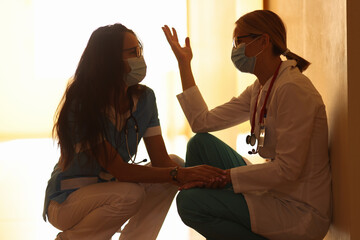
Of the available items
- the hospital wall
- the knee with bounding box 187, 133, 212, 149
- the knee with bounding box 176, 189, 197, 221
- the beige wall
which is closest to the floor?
the knee with bounding box 187, 133, 212, 149

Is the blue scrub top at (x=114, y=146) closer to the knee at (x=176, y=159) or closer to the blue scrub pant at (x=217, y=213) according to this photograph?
the knee at (x=176, y=159)

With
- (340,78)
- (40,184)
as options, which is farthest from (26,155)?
(340,78)

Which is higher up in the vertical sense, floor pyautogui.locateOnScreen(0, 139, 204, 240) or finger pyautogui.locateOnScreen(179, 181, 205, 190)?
finger pyautogui.locateOnScreen(179, 181, 205, 190)

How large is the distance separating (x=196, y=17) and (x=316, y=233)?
428 centimetres

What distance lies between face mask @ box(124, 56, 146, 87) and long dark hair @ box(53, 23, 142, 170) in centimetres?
3

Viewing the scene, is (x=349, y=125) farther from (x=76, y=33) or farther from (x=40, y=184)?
(x=76, y=33)

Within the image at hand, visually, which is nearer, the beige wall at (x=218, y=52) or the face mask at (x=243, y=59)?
the face mask at (x=243, y=59)

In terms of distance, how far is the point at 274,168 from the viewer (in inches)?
71.4

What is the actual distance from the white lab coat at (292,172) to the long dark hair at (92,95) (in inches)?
21.2

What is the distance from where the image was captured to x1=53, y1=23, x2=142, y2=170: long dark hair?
6.40ft

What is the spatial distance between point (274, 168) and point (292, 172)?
71mm

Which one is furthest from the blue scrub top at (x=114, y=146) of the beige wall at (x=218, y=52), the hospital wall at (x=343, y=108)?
the beige wall at (x=218, y=52)

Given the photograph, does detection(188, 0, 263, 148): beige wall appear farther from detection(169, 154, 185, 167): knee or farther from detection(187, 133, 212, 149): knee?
detection(187, 133, 212, 149): knee

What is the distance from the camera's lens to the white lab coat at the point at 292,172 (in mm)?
1753
